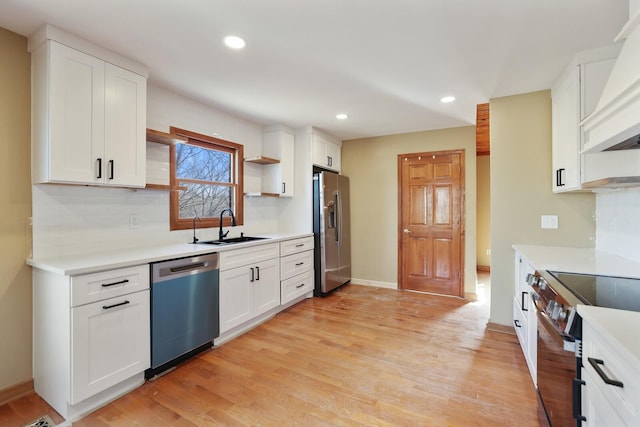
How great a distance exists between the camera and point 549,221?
2.72m

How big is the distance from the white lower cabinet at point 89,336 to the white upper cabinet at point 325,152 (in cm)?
273

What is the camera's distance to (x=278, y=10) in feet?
5.56

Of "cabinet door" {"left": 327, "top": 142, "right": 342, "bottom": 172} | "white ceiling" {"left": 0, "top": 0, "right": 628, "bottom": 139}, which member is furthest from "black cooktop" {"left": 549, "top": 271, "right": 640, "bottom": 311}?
"cabinet door" {"left": 327, "top": 142, "right": 342, "bottom": 172}

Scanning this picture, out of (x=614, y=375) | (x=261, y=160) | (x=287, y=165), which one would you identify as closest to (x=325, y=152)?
(x=287, y=165)

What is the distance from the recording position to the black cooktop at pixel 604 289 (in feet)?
3.98

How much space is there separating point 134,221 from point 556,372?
300cm

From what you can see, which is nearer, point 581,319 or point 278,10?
point 581,319

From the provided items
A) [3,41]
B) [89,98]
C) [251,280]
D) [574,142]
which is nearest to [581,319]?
[574,142]

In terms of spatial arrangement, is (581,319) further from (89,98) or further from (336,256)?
(336,256)

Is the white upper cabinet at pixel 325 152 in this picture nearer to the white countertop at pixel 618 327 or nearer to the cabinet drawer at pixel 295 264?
the cabinet drawer at pixel 295 264

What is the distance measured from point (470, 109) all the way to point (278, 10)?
2.57 m

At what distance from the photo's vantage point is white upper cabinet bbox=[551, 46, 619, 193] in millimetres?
2045

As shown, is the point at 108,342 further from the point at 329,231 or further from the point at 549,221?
the point at 549,221

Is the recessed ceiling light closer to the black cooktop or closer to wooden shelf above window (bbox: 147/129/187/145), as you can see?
wooden shelf above window (bbox: 147/129/187/145)
